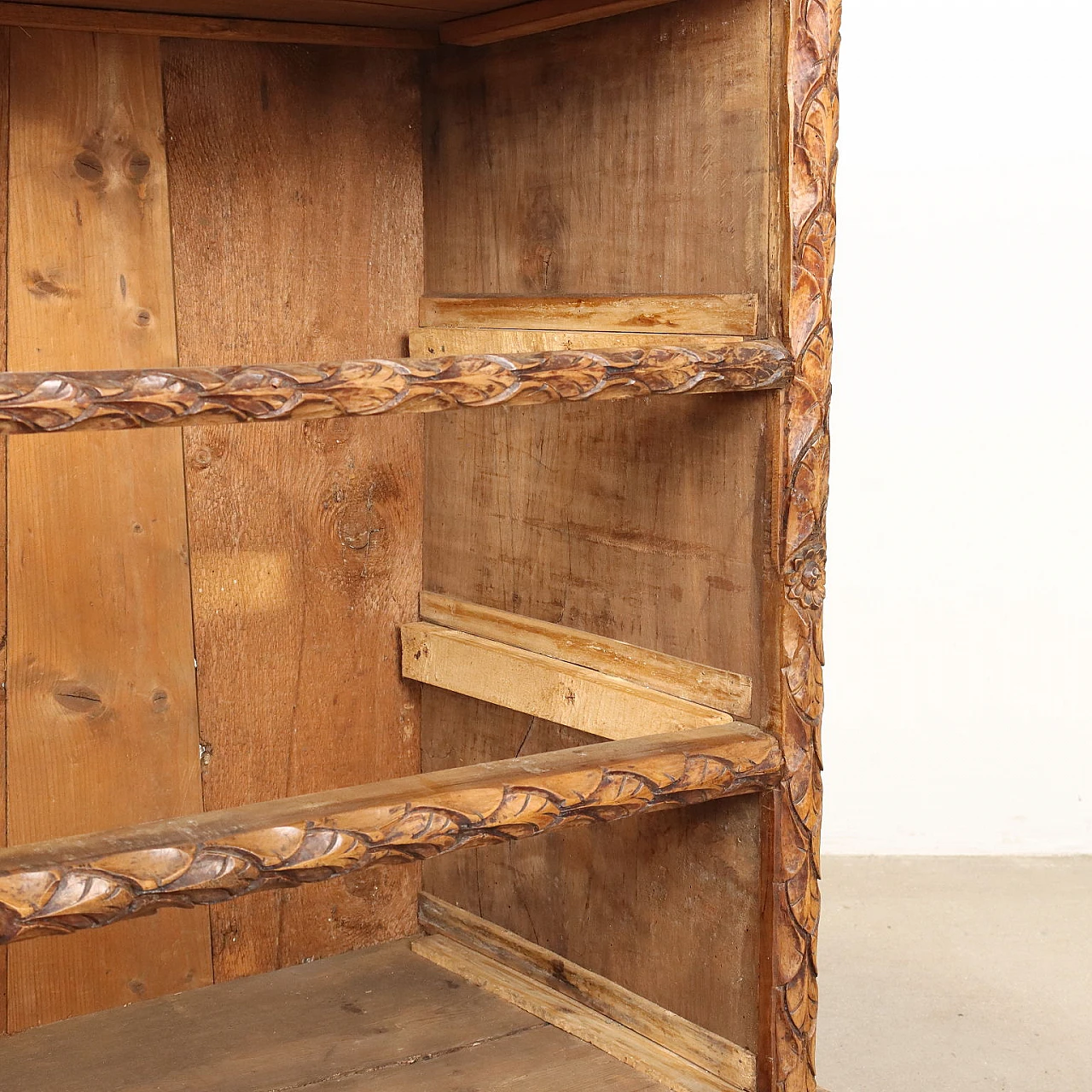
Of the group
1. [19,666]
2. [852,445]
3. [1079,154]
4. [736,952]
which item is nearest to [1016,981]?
[852,445]

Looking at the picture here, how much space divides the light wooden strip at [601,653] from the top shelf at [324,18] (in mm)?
651

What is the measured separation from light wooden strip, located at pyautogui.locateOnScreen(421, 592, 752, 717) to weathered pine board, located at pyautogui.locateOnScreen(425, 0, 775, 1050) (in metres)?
0.01

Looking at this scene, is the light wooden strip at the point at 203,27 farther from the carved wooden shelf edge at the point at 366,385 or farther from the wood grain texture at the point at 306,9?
the carved wooden shelf edge at the point at 366,385

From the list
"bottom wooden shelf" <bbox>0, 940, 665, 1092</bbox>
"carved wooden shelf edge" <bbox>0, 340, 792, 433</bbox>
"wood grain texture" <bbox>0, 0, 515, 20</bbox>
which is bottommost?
"bottom wooden shelf" <bbox>0, 940, 665, 1092</bbox>

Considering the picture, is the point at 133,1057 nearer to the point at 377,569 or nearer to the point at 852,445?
the point at 377,569

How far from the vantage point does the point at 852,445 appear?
3.13 metres

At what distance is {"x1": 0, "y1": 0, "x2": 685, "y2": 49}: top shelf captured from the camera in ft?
5.22

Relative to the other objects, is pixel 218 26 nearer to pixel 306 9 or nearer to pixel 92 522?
pixel 306 9

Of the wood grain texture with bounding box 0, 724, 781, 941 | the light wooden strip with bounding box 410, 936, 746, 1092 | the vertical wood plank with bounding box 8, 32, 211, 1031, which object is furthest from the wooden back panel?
the wood grain texture with bounding box 0, 724, 781, 941

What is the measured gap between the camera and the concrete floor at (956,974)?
2.36 meters

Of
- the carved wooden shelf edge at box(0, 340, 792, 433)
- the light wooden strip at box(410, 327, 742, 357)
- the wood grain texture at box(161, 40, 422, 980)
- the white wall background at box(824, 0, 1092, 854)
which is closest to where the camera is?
the carved wooden shelf edge at box(0, 340, 792, 433)

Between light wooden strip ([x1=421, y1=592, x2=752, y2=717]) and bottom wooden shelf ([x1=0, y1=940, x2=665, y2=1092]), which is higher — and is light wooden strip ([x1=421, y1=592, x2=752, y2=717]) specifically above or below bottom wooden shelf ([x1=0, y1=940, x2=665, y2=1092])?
above

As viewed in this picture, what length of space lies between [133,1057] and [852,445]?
1.94 meters

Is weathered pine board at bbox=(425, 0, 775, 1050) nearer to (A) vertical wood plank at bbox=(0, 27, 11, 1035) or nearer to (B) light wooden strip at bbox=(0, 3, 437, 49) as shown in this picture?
(B) light wooden strip at bbox=(0, 3, 437, 49)
